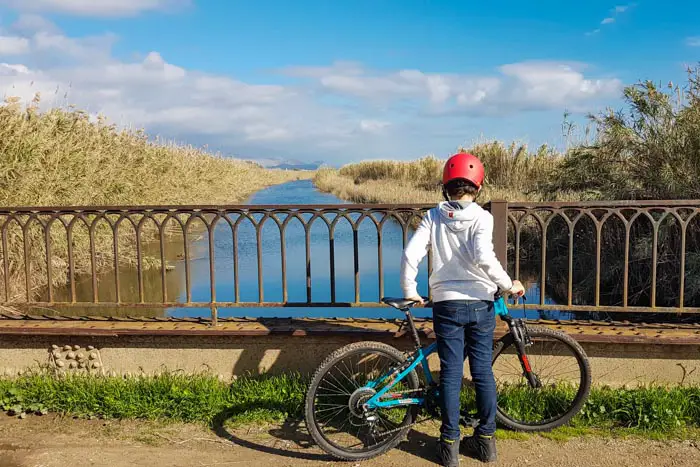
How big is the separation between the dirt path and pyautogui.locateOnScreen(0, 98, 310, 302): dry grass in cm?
195

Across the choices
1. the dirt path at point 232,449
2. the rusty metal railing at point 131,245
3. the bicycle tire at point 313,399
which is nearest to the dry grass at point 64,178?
the rusty metal railing at point 131,245

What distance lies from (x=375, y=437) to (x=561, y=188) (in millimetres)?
9120

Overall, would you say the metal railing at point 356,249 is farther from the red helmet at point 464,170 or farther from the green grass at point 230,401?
the red helmet at point 464,170

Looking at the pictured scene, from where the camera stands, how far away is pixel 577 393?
4676 mm

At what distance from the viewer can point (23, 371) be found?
5.52 m

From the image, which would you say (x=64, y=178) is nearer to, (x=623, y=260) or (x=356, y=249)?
(x=356, y=249)

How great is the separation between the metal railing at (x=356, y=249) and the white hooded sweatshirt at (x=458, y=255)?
0.71 m

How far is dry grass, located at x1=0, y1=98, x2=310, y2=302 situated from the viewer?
992cm

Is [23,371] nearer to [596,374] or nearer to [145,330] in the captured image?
[145,330]

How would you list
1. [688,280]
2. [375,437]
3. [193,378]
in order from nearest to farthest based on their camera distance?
[375,437]
[193,378]
[688,280]

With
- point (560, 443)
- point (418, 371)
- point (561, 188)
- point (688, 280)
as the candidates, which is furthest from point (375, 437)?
point (561, 188)

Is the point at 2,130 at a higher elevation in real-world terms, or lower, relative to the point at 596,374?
higher

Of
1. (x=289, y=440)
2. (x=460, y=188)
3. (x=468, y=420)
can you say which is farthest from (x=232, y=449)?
(x=460, y=188)

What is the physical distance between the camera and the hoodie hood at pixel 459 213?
401cm
